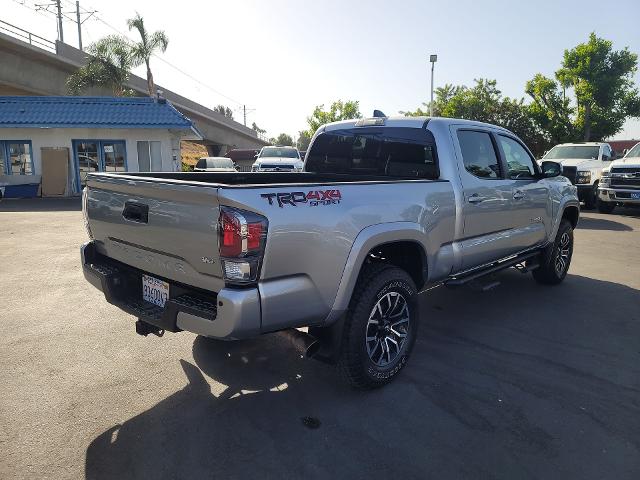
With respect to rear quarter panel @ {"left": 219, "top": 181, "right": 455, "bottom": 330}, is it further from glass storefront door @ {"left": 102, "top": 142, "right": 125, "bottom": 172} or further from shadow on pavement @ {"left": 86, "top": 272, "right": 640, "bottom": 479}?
glass storefront door @ {"left": 102, "top": 142, "right": 125, "bottom": 172}

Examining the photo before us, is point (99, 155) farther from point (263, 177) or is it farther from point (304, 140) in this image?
point (304, 140)

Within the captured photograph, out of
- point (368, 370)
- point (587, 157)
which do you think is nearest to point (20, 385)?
point (368, 370)

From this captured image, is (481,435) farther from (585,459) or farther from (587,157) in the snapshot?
(587,157)

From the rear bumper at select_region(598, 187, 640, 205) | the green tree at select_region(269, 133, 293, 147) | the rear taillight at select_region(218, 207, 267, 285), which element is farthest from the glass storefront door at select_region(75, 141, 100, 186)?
the green tree at select_region(269, 133, 293, 147)

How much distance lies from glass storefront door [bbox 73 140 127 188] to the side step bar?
18.6 metres

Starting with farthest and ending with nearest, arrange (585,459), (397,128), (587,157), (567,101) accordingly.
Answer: (567,101)
(587,157)
(397,128)
(585,459)

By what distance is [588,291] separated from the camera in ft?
19.4

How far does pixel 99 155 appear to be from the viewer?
786 inches

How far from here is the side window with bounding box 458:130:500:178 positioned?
4293 millimetres

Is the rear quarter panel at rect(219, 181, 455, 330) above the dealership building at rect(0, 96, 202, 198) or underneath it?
underneath

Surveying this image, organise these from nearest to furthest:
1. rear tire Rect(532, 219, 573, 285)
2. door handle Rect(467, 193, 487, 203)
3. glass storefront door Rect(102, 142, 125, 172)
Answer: door handle Rect(467, 193, 487, 203), rear tire Rect(532, 219, 573, 285), glass storefront door Rect(102, 142, 125, 172)

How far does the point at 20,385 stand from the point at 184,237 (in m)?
1.88

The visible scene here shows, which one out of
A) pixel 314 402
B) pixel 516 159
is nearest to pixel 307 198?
pixel 314 402

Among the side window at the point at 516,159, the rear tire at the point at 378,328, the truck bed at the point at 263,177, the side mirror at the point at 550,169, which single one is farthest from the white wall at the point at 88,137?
the rear tire at the point at 378,328
